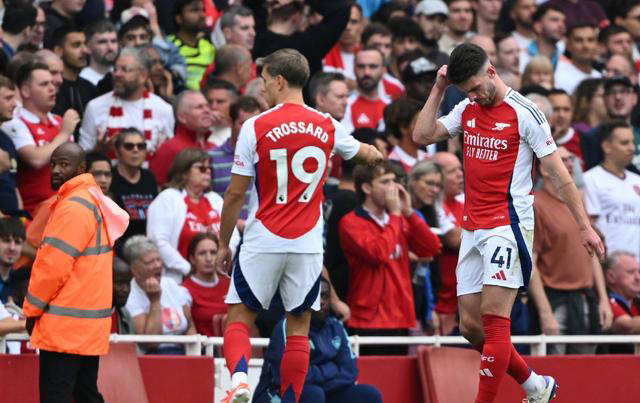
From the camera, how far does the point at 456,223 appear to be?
13023 millimetres

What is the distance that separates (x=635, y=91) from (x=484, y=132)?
6772mm

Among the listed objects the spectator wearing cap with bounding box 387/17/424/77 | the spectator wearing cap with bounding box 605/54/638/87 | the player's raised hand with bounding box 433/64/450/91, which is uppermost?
the spectator wearing cap with bounding box 387/17/424/77

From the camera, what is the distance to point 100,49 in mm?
14320

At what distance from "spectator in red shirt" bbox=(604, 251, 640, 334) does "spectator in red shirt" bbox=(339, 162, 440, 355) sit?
7.35 feet

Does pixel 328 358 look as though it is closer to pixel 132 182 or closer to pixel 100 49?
pixel 132 182

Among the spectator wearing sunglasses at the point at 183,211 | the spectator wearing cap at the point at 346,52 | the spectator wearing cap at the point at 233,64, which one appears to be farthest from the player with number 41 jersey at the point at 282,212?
the spectator wearing cap at the point at 346,52

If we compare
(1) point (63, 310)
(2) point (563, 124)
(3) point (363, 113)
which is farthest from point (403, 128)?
(1) point (63, 310)

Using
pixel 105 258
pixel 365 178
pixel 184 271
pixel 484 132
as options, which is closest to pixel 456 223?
pixel 365 178

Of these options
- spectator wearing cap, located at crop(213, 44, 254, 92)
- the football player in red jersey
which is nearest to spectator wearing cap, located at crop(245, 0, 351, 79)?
spectator wearing cap, located at crop(213, 44, 254, 92)

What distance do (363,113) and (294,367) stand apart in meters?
5.68

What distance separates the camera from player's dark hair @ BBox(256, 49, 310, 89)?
9.53 m

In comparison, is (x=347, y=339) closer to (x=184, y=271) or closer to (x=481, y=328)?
(x=481, y=328)

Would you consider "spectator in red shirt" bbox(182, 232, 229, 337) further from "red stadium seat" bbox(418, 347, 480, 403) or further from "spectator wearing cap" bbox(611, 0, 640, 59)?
"spectator wearing cap" bbox(611, 0, 640, 59)

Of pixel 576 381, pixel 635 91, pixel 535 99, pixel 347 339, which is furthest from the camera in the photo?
pixel 635 91
